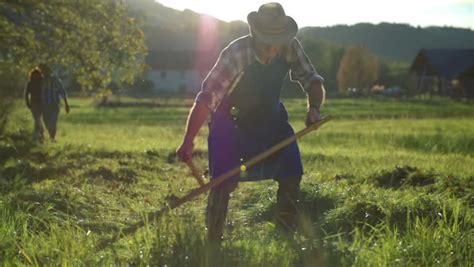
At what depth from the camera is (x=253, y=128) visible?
6.02 meters

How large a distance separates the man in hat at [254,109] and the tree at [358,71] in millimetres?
77343

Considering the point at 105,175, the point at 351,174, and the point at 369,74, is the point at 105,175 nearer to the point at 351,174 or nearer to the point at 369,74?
the point at 351,174

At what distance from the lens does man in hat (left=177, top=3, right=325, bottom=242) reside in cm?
569

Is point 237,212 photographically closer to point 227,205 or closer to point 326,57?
point 227,205

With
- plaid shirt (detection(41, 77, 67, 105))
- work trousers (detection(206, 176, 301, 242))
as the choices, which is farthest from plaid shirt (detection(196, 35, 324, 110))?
plaid shirt (detection(41, 77, 67, 105))

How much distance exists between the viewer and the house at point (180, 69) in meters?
102

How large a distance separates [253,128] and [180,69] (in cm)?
9698

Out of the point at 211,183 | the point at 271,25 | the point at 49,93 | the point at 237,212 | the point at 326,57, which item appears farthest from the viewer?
the point at 326,57

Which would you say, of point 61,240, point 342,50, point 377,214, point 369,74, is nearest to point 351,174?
point 377,214

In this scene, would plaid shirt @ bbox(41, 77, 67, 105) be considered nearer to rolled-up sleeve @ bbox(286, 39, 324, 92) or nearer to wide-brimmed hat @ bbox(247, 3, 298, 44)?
rolled-up sleeve @ bbox(286, 39, 324, 92)

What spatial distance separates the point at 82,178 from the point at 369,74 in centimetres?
7848

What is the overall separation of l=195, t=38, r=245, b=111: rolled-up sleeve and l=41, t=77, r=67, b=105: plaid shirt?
12.5m

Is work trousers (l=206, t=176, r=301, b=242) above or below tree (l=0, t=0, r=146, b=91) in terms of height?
below

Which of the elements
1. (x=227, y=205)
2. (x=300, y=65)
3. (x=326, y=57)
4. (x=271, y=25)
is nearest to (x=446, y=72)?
(x=326, y=57)
